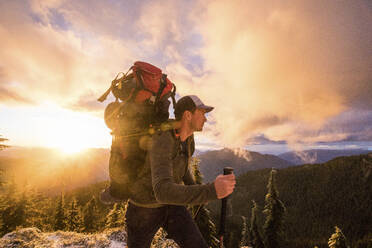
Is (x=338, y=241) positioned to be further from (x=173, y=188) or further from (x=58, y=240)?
(x=173, y=188)

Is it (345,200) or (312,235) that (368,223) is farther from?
(312,235)

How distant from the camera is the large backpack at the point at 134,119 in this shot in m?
2.29

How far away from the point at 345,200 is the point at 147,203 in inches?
10739

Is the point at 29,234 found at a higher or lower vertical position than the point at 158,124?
lower

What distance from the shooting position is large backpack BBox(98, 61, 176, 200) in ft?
7.53

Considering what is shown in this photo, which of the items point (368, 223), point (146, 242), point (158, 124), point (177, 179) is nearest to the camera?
point (158, 124)

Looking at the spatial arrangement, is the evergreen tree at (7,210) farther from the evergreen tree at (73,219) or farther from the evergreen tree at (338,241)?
the evergreen tree at (338,241)

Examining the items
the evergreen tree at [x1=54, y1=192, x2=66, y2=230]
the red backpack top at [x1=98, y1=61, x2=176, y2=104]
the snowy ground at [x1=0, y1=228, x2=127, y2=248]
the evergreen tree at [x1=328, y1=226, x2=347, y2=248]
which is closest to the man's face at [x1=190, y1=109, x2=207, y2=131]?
the red backpack top at [x1=98, y1=61, x2=176, y2=104]

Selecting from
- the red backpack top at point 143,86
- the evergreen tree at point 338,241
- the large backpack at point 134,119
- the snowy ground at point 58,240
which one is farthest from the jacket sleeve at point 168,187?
the evergreen tree at point 338,241

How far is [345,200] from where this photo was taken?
194250 millimetres

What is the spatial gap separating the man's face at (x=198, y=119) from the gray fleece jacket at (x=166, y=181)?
0.33 meters

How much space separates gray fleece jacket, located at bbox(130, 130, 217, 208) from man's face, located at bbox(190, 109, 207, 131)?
0.33 meters

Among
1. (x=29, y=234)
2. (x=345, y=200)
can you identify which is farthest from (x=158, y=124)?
(x=345, y=200)

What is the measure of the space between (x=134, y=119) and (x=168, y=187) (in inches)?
38.8
